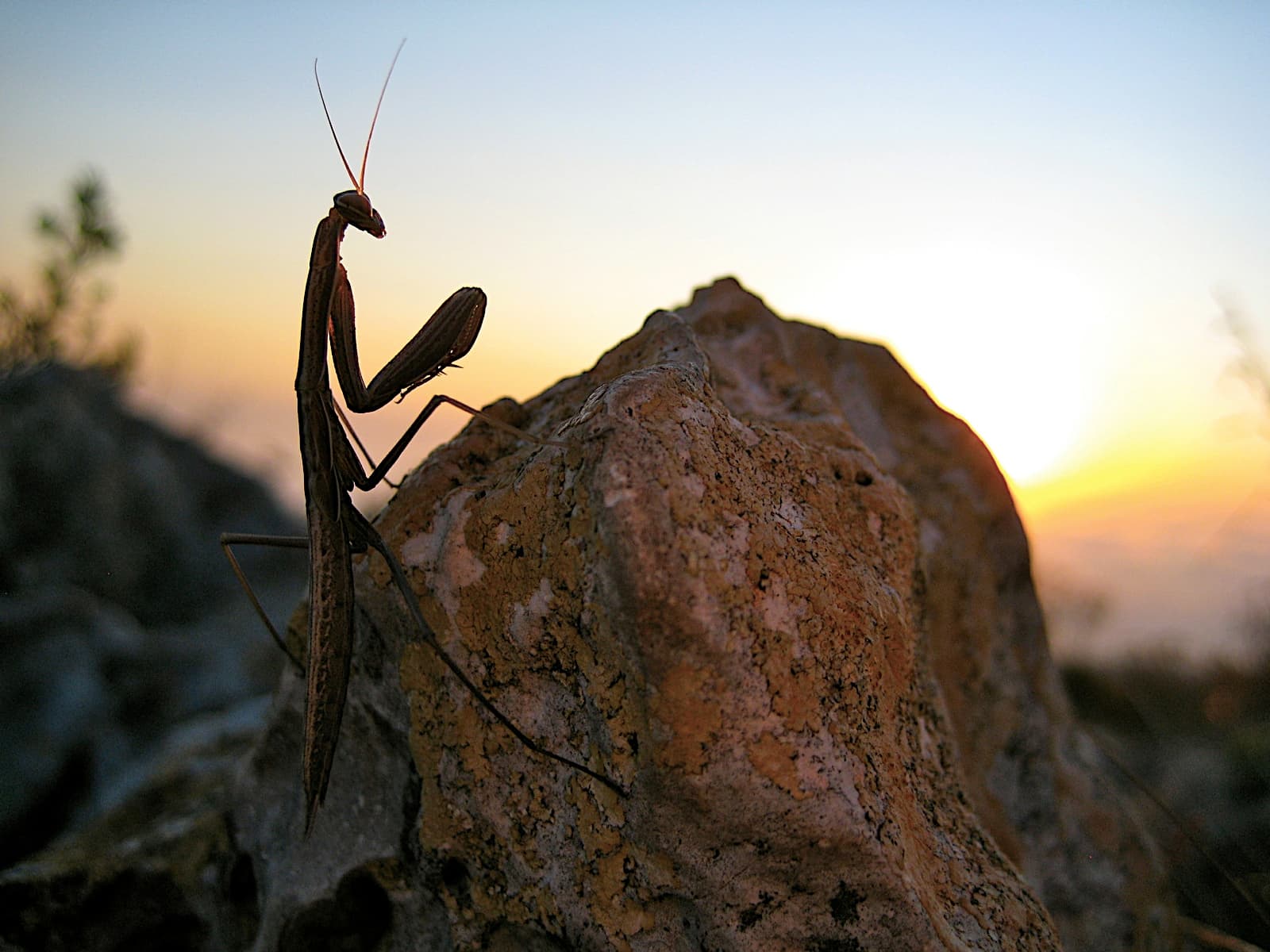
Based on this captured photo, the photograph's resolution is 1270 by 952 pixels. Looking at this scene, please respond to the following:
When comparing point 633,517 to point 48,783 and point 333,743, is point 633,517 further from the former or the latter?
point 48,783

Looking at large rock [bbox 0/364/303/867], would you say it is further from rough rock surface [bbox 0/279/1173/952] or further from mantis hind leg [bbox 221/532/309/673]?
rough rock surface [bbox 0/279/1173/952]

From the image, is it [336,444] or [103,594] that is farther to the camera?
[103,594]

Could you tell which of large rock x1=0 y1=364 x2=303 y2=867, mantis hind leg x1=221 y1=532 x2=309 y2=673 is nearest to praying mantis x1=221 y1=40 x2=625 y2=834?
mantis hind leg x1=221 y1=532 x2=309 y2=673

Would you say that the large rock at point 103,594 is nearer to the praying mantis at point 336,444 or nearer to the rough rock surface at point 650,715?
the rough rock surface at point 650,715

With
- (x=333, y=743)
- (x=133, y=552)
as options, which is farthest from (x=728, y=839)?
(x=133, y=552)

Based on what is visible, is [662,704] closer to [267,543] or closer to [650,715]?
[650,715]

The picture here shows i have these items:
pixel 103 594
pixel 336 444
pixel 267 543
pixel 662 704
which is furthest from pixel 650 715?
pixel 103 594
